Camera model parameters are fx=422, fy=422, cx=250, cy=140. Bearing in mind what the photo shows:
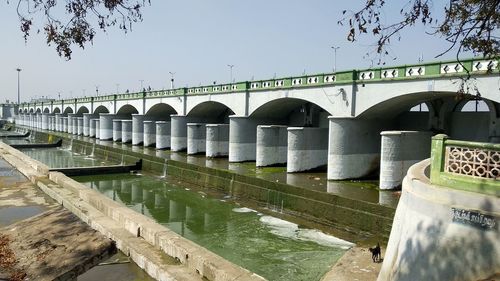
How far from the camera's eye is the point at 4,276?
648 centimetres

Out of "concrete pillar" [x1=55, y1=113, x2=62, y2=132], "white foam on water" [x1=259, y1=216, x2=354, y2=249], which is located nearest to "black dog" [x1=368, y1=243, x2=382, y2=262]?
"white foam on water" [x1=259, y1=216, x2=354, y2=249]

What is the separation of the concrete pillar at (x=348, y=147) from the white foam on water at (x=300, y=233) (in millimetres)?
4782

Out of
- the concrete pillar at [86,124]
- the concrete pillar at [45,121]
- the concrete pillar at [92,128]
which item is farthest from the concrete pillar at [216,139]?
the concrete pillar at [45,121]

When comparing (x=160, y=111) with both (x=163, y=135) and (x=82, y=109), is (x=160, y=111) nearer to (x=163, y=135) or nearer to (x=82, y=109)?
(x=163, y=135)

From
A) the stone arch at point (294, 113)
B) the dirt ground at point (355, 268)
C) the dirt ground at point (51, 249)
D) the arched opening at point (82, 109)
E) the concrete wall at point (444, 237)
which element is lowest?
the dirt ground at point (355, 268)

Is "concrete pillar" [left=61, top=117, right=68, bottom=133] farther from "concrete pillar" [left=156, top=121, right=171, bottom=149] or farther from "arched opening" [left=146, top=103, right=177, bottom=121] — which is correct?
"concrete pillar" [left=156, top=121, right=171, bottom=149]

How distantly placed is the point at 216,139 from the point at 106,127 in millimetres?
23134

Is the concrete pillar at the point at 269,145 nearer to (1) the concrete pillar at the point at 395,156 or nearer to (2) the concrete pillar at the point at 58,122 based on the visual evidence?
(1) the concrete pillar at the point at 395,156

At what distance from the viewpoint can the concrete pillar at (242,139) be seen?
27844mm

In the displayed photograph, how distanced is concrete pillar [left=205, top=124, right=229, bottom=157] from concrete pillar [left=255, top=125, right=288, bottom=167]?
5660mm

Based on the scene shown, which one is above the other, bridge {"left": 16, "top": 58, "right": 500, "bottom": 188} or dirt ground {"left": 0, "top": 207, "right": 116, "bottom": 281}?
bridge {"left": 16, "top": 58, "right": 500, "bottom": 188}

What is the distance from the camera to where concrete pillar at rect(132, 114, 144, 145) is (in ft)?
137

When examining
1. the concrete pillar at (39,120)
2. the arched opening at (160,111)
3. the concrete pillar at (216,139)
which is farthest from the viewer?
the concrete pillar at (39,120)

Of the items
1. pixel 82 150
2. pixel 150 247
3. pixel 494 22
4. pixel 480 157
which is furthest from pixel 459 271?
pixel 82 150
